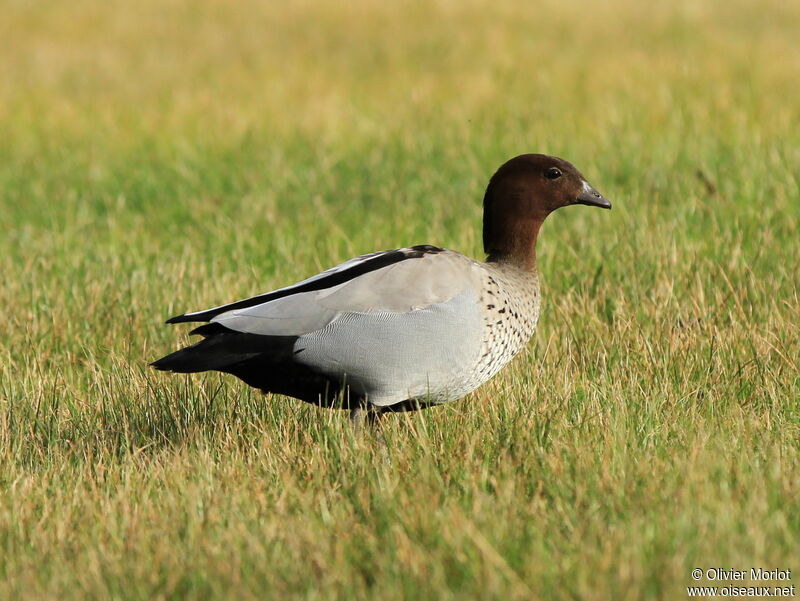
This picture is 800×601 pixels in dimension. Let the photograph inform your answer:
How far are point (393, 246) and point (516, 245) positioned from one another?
2.42 meters

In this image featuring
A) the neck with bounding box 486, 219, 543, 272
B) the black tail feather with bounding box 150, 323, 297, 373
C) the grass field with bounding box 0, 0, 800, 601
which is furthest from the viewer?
the neck with bounding box 486, 219, 543, 272

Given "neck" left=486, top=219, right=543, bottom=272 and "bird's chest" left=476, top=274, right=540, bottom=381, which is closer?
"bird's chest" left=476, top=274, right=540, bottom=381

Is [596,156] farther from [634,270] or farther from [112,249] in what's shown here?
[112,249]

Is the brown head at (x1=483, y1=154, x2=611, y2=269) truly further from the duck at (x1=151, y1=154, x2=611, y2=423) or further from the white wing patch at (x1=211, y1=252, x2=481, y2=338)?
the white wing patch at (x1=211, y1=252, x2=481, y2=338)

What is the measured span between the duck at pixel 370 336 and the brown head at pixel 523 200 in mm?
449

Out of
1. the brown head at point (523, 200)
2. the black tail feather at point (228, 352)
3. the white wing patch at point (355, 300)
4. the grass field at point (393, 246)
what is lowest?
the grass field at point (393, 246)

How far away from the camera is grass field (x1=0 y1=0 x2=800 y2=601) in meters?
3.17

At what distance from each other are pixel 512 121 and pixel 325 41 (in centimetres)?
551

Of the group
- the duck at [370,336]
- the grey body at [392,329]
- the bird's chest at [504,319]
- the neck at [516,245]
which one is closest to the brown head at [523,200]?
the neck at [516,245]

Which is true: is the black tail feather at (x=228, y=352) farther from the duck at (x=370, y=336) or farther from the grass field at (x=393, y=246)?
the grass field at (x=393, y=246)

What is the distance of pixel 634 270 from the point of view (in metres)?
6.05

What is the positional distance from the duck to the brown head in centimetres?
45

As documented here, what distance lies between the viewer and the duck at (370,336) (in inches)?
158

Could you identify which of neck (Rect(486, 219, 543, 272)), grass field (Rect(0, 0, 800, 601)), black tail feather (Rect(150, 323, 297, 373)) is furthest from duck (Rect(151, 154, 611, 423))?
neck (Rect(486, 219, 543, 272))
